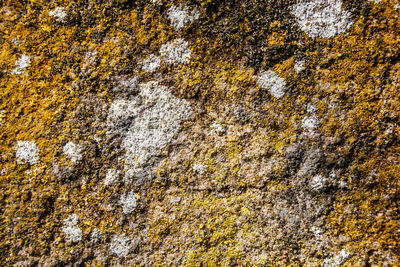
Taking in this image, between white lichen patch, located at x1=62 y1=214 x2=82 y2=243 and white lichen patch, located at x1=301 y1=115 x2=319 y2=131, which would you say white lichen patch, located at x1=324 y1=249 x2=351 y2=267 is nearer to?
white lichen patch, located at x1=301 y1=115 x2=319 y2=131

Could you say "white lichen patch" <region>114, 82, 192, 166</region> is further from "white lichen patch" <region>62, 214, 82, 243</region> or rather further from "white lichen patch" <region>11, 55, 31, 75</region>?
"white lichen patch" <region>11, 55, 31, 75</region>

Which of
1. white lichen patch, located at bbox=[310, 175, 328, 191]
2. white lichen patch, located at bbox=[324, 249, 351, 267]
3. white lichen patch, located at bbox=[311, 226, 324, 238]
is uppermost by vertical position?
white lichen patch, located at bbox=[310, 175, 328, 191]

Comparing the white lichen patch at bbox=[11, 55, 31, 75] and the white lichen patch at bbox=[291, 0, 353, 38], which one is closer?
the white lichen patch at bbox=[291, 0, 353, 38]

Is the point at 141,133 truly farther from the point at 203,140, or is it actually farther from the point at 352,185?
the point at 352,185

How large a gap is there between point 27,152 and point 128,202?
0.53 metres

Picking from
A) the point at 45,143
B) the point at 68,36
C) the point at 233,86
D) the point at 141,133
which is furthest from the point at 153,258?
the point at 68,36

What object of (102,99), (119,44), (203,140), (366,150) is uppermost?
(119,44)

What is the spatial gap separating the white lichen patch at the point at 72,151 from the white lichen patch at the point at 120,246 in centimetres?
40

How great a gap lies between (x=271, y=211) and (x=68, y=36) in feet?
4.16

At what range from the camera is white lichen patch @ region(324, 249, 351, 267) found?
3.63 ft

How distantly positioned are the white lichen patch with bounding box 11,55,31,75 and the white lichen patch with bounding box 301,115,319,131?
1329mm

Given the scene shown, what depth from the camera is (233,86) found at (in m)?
1.20

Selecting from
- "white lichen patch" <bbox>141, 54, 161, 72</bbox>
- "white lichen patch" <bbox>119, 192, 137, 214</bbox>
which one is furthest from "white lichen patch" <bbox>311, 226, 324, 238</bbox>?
"white lichen patch" <bbox>141, 54, 161, 72</bbox>

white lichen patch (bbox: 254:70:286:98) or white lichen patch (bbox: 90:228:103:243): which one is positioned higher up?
white lichen patch (bbox: 254:70:286:98)
